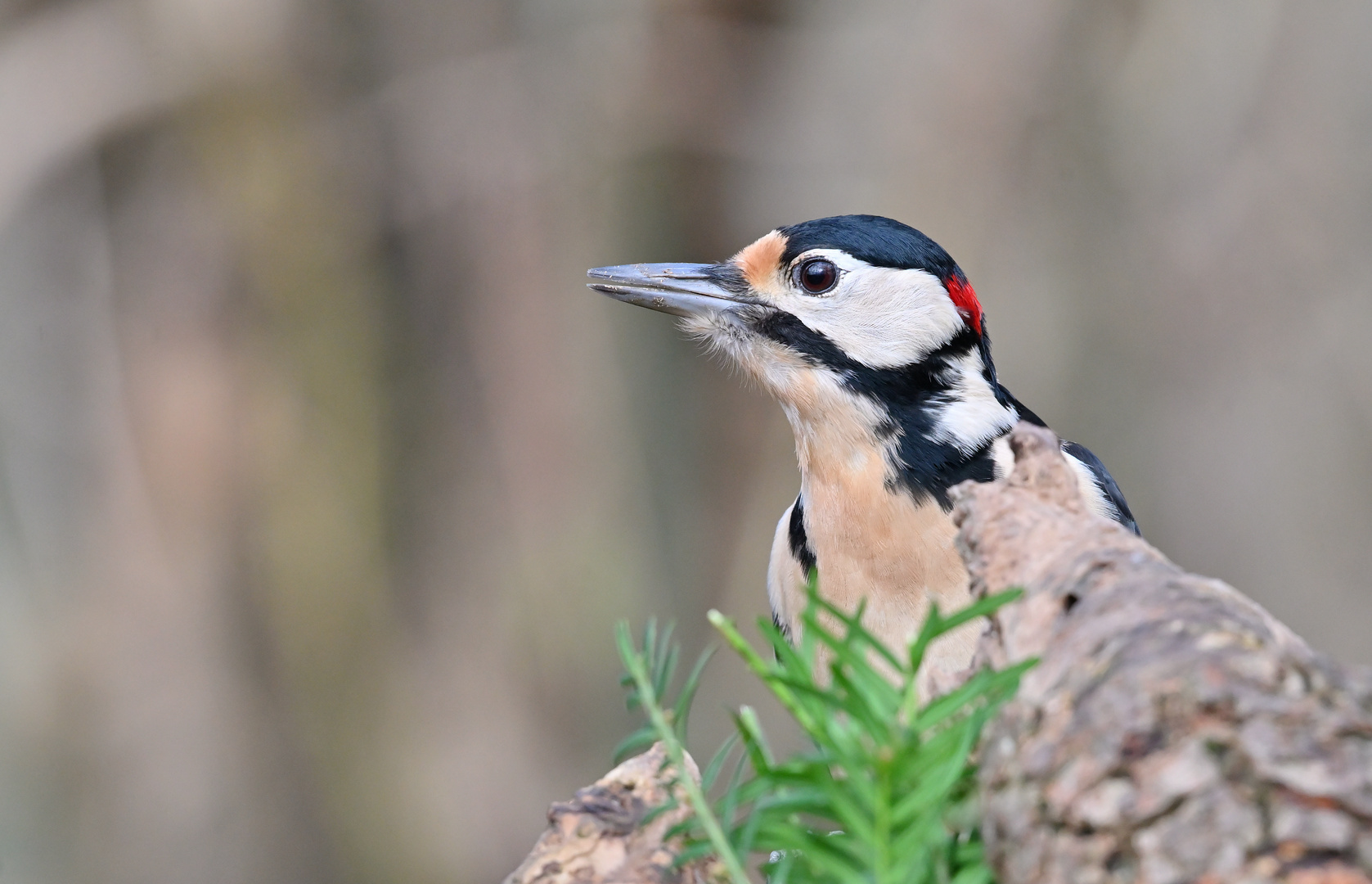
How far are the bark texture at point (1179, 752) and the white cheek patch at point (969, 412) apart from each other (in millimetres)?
1581

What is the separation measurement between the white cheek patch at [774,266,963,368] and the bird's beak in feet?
0.57

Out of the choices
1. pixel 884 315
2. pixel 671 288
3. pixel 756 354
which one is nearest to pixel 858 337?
pixel 884 315

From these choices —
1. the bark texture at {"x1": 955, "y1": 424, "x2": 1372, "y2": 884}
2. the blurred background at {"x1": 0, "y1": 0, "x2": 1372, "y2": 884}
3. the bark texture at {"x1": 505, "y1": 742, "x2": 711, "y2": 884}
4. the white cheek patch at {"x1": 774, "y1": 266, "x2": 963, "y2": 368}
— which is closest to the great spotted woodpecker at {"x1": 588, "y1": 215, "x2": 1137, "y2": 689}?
the white cheek patch at {"x1": 774, "y1": 266, "x2": 963, "y2": 368}

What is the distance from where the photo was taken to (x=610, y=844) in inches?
28.2

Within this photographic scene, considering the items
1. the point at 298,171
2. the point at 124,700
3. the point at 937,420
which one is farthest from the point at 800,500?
the point at 124,700

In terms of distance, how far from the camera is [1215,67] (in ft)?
15.3

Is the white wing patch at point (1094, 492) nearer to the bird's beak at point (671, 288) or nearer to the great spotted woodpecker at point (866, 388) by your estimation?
the great spotted woodpecker at point (866, 388)

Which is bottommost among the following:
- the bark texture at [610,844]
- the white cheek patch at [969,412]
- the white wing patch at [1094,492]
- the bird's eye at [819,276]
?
the white wing patch at [1094,492]

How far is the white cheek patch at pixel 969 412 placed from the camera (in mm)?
2121

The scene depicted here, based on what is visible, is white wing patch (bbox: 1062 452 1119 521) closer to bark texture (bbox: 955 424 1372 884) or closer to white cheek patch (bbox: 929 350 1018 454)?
white cheek patch (bbox: 929 350 1018 454)

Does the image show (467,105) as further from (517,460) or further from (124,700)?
(124,700)

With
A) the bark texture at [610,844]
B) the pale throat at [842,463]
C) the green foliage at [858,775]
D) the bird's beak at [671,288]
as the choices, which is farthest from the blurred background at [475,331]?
the green foliage at [858,775]

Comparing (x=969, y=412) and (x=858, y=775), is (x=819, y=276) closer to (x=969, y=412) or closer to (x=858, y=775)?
(x=969, y=412)

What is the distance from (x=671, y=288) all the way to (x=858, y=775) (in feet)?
6.32
